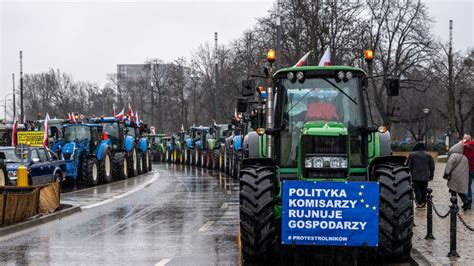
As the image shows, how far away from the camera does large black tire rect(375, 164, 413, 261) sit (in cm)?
984

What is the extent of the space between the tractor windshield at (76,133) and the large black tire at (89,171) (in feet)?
5.00

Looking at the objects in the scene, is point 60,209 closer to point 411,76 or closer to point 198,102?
point 411,76

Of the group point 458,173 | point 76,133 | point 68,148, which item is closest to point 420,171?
point 458,173

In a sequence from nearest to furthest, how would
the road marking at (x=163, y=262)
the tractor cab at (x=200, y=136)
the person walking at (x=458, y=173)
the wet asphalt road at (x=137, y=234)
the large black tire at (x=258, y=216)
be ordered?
1. the large black tire at (x=258, y=216)
2. the road marking at (x=163, y=262)
3. the wet asphalt road at (x=137, y=234)
4. the person walking at (x=458, y=173)
5. the tractor cab at (x=200, y=136)

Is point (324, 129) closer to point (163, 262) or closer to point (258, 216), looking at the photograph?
point (258, 216)

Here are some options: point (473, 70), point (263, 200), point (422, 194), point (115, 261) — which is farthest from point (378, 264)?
point (473, 70)

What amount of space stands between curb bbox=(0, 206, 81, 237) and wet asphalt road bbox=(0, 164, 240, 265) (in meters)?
0.24

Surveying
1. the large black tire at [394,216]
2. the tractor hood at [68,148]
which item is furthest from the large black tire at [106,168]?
the large black tire at [394,216]

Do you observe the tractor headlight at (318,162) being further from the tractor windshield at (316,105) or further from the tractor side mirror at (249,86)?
the tractor side mirror at (249,86)

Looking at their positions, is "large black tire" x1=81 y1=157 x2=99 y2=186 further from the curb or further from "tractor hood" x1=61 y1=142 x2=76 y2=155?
the curb

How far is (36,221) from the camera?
15.6 meters

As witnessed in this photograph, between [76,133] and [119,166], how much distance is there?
3204 millimetres

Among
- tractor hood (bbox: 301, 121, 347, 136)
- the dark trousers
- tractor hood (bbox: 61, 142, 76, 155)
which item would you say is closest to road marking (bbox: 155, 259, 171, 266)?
tractor hood (bbox: 301, 121, 347, 136)

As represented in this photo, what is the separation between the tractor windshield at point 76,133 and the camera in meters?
29.4
